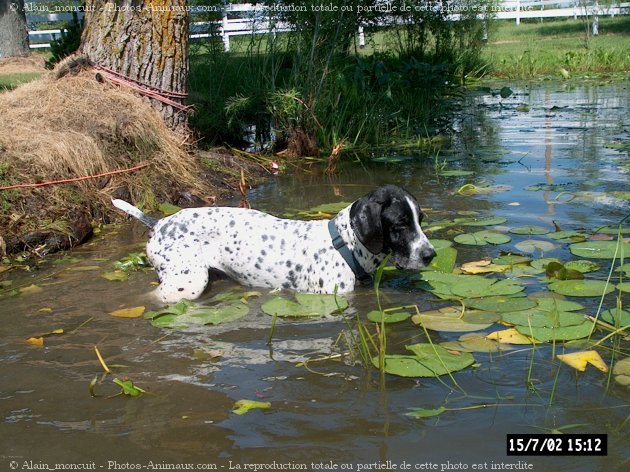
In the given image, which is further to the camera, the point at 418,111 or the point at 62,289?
the point at 418,111

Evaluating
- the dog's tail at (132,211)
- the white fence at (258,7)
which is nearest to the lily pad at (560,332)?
the dog's tail at (132,211)

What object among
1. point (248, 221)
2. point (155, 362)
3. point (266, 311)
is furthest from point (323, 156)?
point (155, 362)

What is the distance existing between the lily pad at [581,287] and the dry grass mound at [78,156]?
434cm

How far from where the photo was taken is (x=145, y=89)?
9.48 metres

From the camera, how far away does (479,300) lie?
5336mm

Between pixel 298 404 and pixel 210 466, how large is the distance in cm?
67

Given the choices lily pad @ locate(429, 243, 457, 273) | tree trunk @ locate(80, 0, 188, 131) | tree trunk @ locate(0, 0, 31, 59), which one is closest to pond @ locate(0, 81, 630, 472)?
lily pad @ locate(429, 243, 457, 273)

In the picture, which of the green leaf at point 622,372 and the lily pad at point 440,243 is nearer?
the green leaf at point 622,372

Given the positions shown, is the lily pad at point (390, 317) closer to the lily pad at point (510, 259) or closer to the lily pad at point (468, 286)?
the lily pad at point (468, 286)

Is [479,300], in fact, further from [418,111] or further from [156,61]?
[418,111]

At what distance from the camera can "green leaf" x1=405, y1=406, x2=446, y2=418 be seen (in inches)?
149

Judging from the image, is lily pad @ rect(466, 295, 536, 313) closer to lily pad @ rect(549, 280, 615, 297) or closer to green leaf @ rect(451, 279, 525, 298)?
green leaf @ rect(451, 279, 525, 298)

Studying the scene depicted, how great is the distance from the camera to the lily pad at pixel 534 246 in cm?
638

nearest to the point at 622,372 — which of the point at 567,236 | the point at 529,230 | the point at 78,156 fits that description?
the point at 567,236
